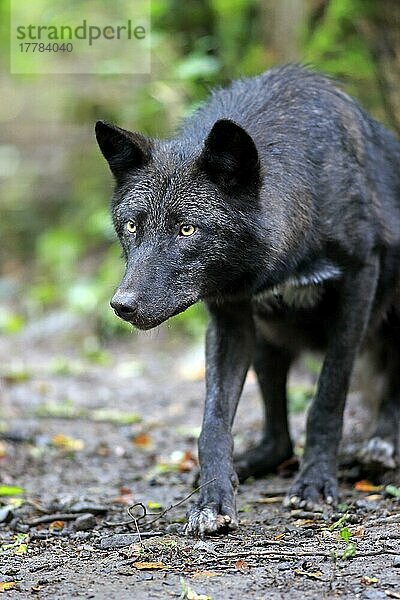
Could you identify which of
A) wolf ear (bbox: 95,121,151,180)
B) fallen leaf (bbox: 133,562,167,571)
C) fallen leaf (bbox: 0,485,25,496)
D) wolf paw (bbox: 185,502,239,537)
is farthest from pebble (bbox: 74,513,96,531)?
wolf ear (bbox: 95,121,151,180)

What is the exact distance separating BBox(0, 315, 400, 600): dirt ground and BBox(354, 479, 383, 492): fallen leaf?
0.03m

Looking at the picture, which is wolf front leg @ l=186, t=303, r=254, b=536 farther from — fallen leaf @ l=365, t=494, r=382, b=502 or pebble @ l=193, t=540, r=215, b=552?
fallen leaf @ l=365, t=494, r=382, b=502

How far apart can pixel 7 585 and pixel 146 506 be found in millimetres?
1852

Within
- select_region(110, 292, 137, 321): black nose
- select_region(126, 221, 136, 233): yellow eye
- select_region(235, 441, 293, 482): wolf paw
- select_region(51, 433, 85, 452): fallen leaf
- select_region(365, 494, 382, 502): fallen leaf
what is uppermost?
select_region(126, 221, 136, 233): yellow eye

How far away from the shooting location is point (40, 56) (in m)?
18.3

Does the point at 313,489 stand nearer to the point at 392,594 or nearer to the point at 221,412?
the point at 221,412

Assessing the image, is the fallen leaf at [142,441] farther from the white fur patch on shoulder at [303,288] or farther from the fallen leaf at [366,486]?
the white fur patch on shoulder at [303,288]

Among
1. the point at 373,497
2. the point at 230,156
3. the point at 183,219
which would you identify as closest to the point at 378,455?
the point at 373,497

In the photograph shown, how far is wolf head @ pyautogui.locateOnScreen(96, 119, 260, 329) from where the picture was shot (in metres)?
4.74

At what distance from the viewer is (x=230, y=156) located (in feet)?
16.0

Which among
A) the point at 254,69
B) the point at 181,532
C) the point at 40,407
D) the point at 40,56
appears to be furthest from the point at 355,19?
the point at 40,56

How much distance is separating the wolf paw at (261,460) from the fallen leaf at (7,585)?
2840 millimetres

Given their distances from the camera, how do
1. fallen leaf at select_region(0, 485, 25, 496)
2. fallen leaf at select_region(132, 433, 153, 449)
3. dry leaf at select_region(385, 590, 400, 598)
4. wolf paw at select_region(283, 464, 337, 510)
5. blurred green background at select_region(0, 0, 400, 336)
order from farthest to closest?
blurred green background at select_region(0, 0, 400, 336), fallen leaf at select_region(132, 433, 153, 449), fallen leaf at select_region(0, 485, 25, 496), wolf paw at select_region(283, 464, 337, 510), dry leaf at select_region(385, 590, 400, 598)

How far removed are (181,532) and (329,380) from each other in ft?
4.94
